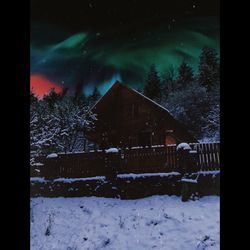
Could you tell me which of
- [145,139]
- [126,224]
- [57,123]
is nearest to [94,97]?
[57,123]

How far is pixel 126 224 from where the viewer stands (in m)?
4.80

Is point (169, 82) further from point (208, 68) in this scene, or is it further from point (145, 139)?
point (145, 139)

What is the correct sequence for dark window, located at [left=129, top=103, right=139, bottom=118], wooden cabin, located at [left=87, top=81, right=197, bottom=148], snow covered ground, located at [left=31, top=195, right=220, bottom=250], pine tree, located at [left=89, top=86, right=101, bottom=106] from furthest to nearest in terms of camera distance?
1. dark window, located at [left=129, top=103, right=139, bottom=118]
2. wooden cabin, located at [left=87, top=81, right=197, bottom=148]
3. pine tree, located at [left=89, top=86, right=101, bottom=106]
4. snow covered ground, located at [left=31, top=195, right=220, bottom=250]

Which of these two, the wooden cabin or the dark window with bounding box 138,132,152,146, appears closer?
the wooden cabin

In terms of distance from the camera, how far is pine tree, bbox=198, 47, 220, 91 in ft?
16.2

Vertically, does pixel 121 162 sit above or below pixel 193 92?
below

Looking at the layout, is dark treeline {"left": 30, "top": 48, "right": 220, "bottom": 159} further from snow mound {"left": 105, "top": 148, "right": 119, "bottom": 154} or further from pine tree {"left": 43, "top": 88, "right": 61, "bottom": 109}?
snow mound {"left": 105, "top": 148, "right": 119, "bottom": 154}

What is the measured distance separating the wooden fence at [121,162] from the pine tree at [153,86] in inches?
34.5

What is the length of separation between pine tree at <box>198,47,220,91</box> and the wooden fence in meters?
0.98

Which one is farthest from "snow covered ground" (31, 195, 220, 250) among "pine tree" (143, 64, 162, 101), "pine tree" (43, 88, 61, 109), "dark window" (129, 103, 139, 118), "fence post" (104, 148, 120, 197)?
"pine tree" (143, 64, 162, 101)

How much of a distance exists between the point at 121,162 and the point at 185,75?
1.78m
